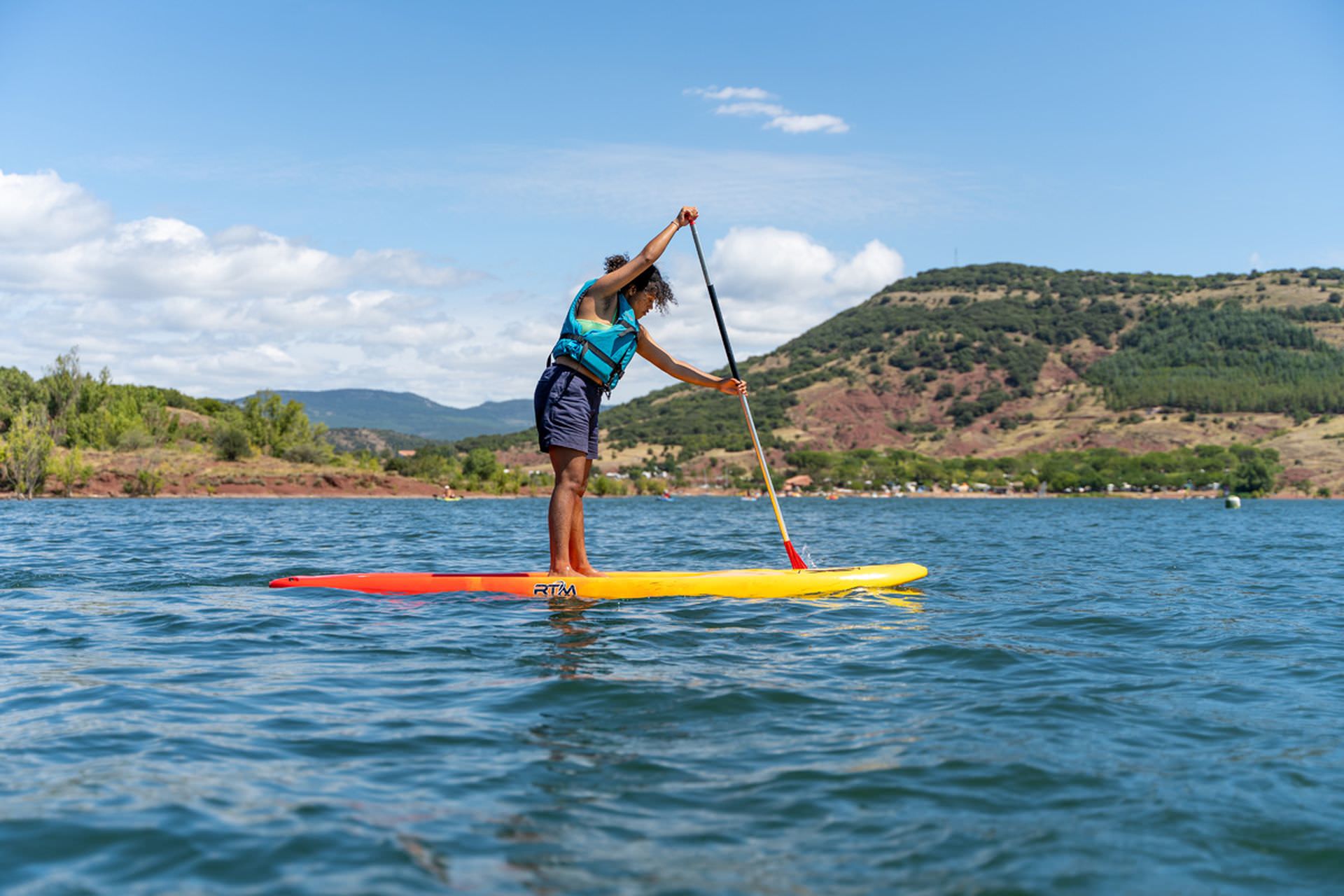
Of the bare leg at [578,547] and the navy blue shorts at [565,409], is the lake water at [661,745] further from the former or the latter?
the navy blue shorts at [565,409]

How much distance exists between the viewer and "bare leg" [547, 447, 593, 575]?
323 inches

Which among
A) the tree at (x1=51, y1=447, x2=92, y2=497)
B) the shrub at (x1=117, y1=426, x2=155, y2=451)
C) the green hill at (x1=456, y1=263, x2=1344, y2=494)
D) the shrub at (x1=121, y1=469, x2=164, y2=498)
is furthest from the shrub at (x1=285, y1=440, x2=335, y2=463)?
the green hill at (x1=456, y1=263, x2=1344, y2=494)

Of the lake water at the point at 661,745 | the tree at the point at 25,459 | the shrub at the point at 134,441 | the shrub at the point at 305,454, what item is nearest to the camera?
the lake water at the point at 661,745

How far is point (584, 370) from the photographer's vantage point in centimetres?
827

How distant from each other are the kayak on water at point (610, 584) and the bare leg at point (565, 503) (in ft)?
0.67

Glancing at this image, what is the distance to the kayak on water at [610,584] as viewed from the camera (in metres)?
8.30

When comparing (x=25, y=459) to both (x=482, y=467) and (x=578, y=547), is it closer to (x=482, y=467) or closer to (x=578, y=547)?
(x=482, y=467)

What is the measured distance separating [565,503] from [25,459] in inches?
2095

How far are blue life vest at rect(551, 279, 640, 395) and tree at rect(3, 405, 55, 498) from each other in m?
52.1

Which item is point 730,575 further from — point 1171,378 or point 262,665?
point 1171,378

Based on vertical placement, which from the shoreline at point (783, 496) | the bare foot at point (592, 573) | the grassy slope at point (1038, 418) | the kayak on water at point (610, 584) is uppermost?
the grassy slope at point (1038, 418)

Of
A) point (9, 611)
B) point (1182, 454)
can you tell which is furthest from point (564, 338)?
point (1182, 454)

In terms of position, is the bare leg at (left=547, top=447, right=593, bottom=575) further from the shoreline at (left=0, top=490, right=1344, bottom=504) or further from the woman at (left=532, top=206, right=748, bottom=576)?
the shoreline at (left=0, top=490, right=1344, bottom=504)

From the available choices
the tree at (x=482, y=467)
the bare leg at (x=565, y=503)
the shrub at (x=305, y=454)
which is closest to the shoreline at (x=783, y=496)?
the tree at (x=482, y=467)
